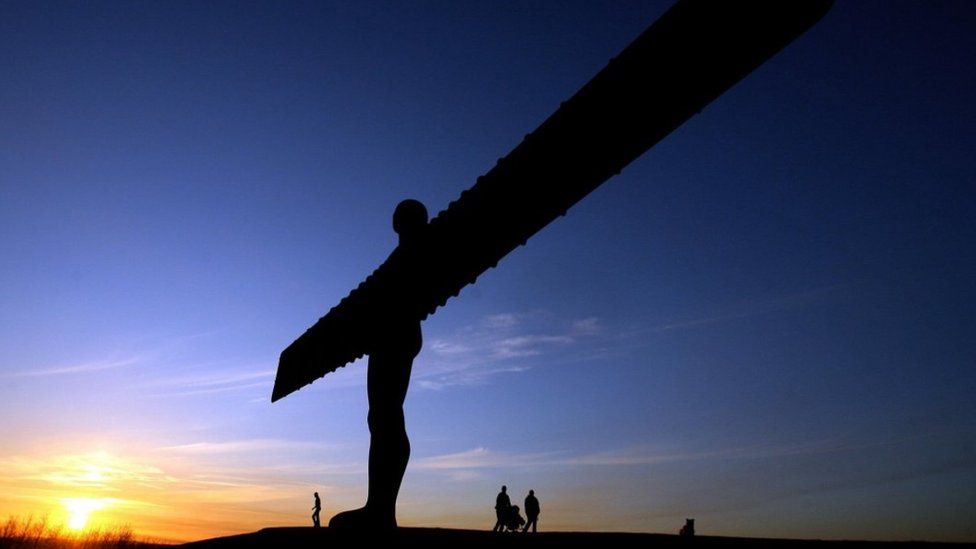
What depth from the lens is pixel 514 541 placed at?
3.27 metres

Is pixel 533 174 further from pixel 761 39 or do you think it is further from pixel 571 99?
pixel 761 39

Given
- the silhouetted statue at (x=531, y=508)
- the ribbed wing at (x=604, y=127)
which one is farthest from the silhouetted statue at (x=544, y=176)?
the silhouetted statue at (x=531, y=508)

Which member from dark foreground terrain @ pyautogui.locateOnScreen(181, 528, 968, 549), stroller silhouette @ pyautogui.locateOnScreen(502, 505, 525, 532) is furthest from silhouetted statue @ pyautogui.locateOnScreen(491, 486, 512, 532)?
dark foreground terrain @ pyautogui.locateOnScreen(181, 528, 968, 549)

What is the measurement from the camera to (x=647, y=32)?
169 centimetres

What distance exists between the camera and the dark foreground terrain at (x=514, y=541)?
3029 mm

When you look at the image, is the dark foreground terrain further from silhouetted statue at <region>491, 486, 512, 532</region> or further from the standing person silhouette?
silhouetted statue at <region>491, 486, 512, 532</region>

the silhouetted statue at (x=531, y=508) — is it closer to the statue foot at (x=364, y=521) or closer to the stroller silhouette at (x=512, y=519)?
the stroller silhouette at (x=512, y=519)

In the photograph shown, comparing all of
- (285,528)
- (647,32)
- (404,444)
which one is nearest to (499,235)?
(647,32)

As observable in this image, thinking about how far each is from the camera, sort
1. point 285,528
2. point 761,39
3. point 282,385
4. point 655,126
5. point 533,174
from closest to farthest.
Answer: point 761,39
point 655,126
point 533,174
point 285,528
point 282,385

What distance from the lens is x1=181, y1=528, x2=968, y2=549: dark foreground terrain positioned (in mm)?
3029

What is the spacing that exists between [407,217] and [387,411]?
3.95 feet

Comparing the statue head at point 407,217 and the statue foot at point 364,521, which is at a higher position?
the statue head at point 407,217

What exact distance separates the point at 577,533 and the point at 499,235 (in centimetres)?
229

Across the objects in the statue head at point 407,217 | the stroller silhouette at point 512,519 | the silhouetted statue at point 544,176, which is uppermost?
the statue head at point 407,217
